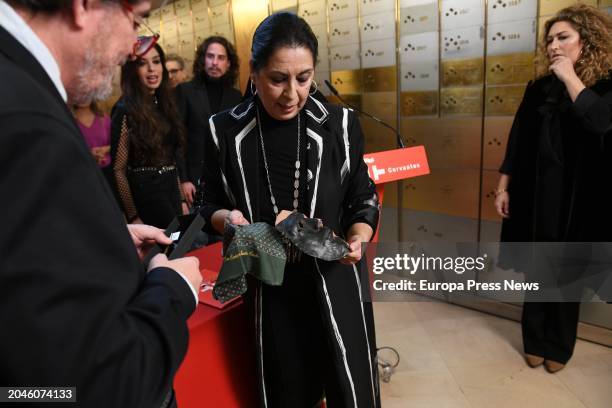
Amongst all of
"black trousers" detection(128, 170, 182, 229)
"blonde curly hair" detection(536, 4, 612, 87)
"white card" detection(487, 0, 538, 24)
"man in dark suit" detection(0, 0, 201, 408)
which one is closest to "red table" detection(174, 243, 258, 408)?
"man in dark suit" detection(0, 0, 201, 408)

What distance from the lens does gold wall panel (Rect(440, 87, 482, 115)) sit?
2.49 meters

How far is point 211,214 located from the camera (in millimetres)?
1285

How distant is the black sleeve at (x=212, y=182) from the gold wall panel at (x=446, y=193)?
5.84ft

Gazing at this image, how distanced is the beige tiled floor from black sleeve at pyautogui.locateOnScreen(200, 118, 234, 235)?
1271 mm

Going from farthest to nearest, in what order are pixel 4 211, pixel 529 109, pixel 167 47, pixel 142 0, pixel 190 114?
1. pixel 167 47
2. pixel 190 114
3. pixel 529 109
4. pixel 142 0
5. pixel 4 211

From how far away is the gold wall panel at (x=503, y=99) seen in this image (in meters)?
2.32

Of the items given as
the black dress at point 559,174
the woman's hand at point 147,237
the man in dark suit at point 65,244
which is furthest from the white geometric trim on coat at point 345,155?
the black dress at point 559,174

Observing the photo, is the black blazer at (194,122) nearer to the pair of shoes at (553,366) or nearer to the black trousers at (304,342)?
the black trousers at (304,342)

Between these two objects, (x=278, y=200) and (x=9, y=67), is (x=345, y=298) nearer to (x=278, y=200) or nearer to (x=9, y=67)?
(x=278, y=200)

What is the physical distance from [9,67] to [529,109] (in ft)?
6.65

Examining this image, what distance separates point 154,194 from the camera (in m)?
2.28

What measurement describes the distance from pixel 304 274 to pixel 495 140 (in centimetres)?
173

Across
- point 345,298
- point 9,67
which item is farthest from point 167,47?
point 9,67

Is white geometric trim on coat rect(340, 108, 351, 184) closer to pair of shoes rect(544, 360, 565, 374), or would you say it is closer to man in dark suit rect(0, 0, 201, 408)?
man in dark suit rect(0, 0, 201, 408)
